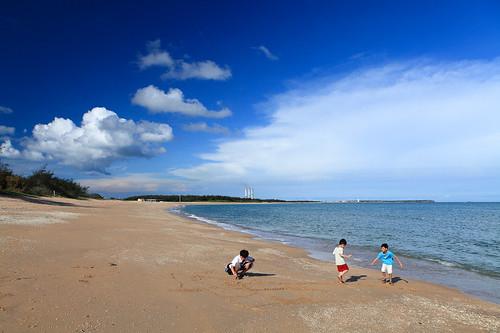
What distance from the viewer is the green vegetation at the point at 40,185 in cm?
4722

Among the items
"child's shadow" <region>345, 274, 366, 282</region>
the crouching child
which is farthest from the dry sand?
the crouching child

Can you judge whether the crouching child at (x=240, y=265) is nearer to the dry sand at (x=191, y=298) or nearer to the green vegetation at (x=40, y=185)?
the dry sand at (x=191, y=298)

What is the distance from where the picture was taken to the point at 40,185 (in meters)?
64.5

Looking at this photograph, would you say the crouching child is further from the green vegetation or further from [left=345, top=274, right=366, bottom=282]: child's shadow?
the green vegetation

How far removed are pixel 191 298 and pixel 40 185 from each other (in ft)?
222

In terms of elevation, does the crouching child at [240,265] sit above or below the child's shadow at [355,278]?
above

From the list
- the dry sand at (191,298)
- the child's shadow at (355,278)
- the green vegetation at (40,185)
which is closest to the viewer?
the dry sand at (191,298)

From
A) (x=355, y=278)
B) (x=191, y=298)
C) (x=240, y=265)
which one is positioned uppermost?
(x=240, y=265)

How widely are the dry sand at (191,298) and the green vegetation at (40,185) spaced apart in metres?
36.0

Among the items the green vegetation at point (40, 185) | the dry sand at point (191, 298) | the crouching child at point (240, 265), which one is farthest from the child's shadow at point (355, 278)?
the green vegetation at point (40, 185)

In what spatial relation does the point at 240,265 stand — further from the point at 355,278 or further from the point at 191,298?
the point at 355,278

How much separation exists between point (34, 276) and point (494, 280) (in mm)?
15869

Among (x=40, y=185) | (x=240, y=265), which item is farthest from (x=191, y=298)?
(x=40, y=185)

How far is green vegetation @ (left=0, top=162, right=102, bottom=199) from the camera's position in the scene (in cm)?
4722
